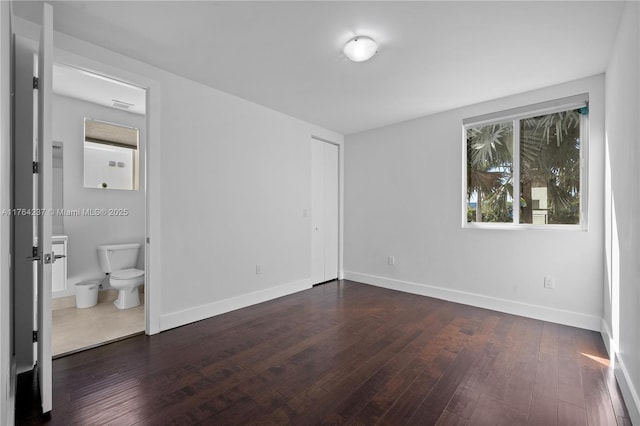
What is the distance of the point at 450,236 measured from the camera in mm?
3996

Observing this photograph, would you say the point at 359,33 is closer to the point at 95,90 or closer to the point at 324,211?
the point at 324,211

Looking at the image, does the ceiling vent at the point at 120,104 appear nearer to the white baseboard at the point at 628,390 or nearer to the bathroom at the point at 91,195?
the bathroom at the point at 91,195

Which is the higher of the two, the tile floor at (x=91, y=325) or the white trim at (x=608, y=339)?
the white trim at (x=608, y=339)

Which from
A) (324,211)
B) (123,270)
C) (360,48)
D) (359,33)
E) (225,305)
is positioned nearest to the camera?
(359,33)

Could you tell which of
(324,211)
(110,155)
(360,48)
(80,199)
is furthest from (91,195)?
(360,48)

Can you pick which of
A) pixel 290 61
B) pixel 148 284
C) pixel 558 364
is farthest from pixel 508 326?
pixel 148 284

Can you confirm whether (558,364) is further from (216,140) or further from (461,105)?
(216,140)

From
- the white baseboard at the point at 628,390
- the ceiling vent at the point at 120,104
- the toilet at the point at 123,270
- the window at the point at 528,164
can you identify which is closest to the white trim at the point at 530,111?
the window at the point at 528,164

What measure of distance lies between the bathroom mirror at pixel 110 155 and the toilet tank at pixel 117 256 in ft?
2.86

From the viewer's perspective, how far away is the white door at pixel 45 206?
1.71 meters

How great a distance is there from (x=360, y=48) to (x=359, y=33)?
124 millimetres

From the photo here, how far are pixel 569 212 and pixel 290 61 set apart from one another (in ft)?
11.2

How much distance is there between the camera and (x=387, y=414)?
5.72 feet

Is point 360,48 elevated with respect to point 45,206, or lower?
elevated
